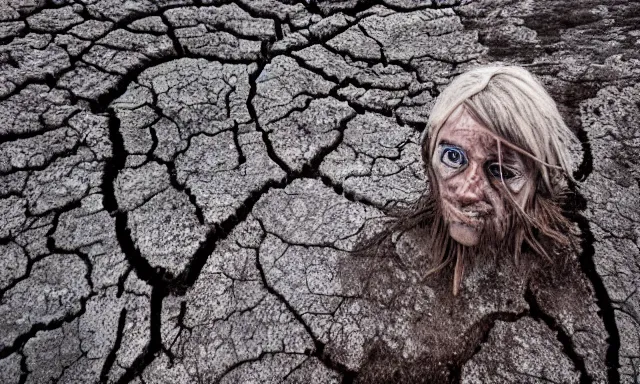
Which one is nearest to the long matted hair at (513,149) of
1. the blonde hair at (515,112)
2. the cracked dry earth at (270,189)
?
the blonde hair at (515,112)

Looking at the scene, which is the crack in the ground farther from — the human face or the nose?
the nose

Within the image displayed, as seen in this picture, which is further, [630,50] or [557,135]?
[630,50]

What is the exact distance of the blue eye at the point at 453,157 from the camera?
171cm

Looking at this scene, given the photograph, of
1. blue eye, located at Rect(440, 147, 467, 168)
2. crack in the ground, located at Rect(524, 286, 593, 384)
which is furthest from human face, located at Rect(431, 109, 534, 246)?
crack in the ground, located at Rect(524, 286, 593, 384)

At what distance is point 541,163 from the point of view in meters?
1.69

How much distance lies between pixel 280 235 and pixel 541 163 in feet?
3.58

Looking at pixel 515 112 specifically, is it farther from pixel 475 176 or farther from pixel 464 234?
pixel 464 234

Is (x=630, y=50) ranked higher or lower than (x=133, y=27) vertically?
higher

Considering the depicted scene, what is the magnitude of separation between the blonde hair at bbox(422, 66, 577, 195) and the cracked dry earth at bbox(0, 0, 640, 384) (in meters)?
0.59

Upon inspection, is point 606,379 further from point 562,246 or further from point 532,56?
point 532,56

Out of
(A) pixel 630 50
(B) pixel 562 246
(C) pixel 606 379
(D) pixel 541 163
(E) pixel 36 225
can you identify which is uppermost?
(D) pixel 541 163

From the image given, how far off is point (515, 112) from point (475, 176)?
0.23 meters

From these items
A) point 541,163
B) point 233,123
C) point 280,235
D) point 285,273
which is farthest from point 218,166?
point 541,163

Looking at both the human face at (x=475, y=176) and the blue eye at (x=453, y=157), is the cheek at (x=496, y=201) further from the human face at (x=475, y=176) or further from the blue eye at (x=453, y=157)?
the blue eye at (x=453, y=157)
